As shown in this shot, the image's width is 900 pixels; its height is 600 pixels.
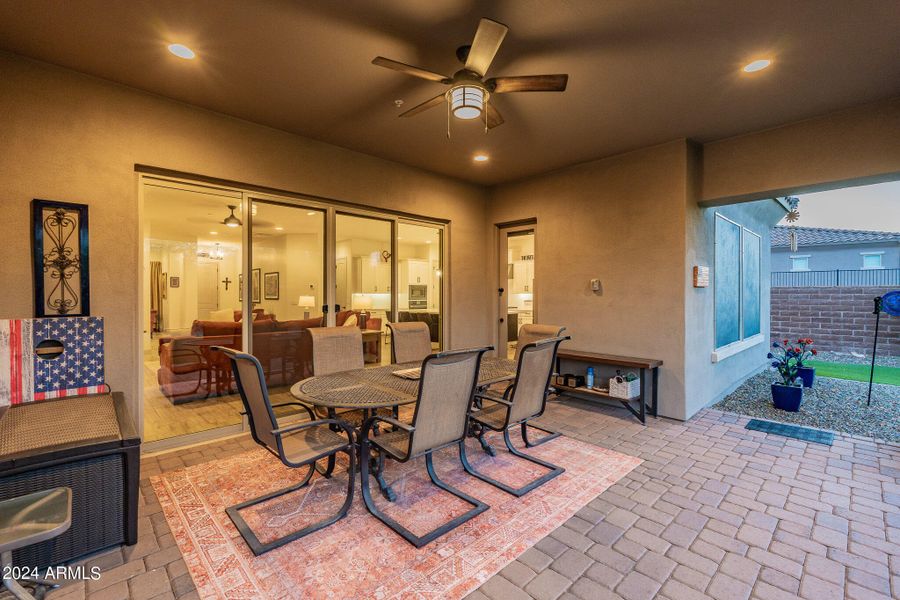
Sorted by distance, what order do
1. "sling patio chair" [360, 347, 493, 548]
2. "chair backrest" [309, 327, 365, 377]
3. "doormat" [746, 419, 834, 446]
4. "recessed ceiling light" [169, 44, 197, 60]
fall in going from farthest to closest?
"doormat" [746, 419, 834, 446], "chair backrest" [309, 327, 365, 377], "recessed ceiling light" [169, 44, 197, 60], "sling patio chair" [360, 347, 493, 548]

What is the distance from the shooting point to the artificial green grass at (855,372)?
6008mm

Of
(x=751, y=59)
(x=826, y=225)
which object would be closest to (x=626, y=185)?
(x=751, y=59)

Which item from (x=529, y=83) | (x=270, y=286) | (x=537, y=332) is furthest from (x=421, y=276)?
(x=529, y=83)

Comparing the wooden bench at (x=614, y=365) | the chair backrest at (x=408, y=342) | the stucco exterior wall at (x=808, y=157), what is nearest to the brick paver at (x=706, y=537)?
the wooden bench at (x=614, y=365)

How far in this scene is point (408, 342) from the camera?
3.98 metres

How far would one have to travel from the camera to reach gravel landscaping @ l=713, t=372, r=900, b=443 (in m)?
3.88

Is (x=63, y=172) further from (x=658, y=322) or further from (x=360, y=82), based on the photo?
(x=658, y=322)

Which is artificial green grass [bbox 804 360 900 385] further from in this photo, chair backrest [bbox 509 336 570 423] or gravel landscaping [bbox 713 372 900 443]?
chair backrest [bbox 509 336 570 423]

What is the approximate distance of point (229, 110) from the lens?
3471 mm

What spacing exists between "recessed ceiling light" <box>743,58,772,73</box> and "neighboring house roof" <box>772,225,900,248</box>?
34.5 feet

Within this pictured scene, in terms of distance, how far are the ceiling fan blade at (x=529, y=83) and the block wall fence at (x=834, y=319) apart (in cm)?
963

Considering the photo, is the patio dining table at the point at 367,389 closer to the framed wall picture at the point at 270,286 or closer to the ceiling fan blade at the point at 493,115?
the framed wall picture at the point at 270,286

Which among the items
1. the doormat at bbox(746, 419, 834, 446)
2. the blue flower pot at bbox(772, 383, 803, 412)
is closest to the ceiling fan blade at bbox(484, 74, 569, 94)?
the doormat at bbox(746, 419, 834, 446)

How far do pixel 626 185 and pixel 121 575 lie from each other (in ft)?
17.2
